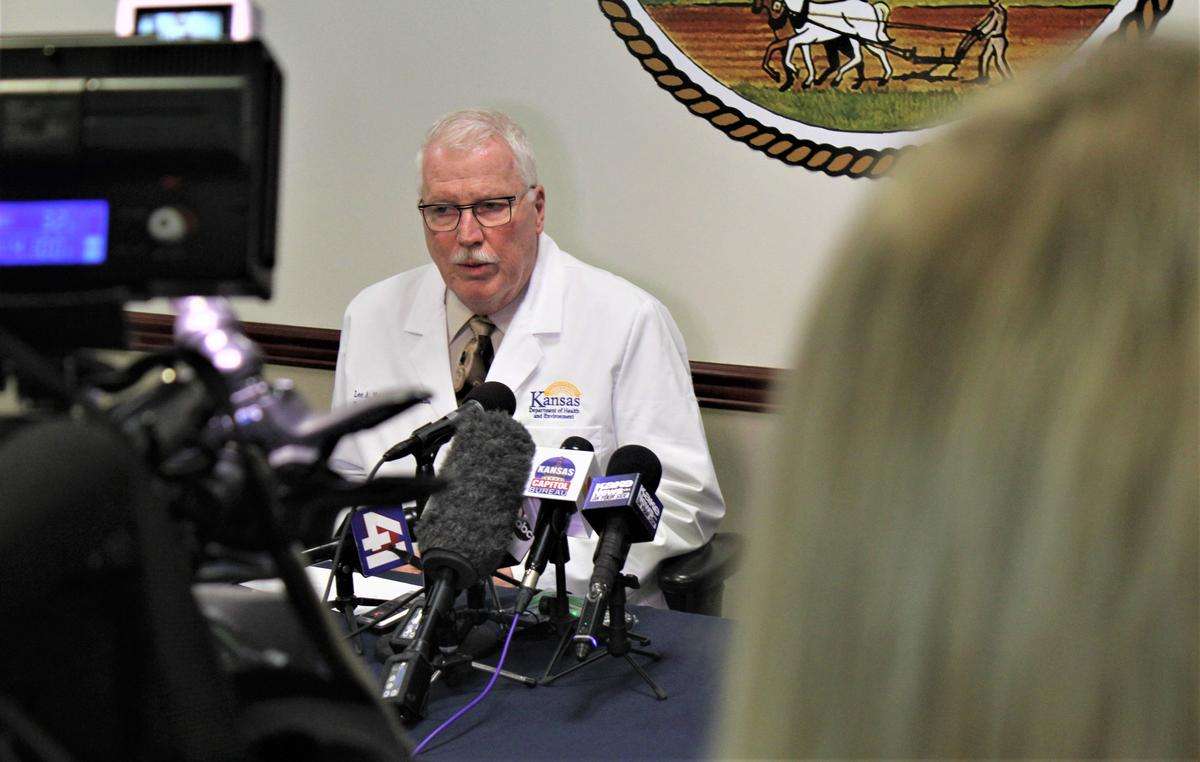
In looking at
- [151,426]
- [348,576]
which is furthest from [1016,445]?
[348,576]

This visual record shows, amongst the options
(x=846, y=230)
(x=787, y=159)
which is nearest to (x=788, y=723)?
(x=846, y=230)

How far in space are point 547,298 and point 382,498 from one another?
204cm

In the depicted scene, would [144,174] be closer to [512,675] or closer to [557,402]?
[512,675]

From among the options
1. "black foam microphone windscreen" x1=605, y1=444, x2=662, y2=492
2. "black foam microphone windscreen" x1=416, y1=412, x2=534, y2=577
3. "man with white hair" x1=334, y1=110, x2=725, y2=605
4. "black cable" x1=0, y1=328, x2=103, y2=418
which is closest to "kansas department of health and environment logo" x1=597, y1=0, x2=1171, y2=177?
"man with white hair" x1=334, y1=110, x2=725, y2=605

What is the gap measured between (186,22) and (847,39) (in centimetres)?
232

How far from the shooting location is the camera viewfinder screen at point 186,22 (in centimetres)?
51

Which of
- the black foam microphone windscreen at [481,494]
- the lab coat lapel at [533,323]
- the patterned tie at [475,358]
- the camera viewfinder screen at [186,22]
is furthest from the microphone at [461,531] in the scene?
the patterned tie at [475,358]

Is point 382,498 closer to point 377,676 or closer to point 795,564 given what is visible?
point 795,564

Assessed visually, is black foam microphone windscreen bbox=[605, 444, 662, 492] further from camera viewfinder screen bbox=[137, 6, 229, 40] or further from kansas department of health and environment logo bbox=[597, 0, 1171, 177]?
kansas department of health and environment logo bbox=[597, 0, 1171, 177]

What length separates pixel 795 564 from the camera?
37 cm

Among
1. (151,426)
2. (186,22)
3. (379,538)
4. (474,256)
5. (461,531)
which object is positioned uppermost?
(186,22)

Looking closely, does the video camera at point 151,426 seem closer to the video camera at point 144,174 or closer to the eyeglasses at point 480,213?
the video camera at point 144,174

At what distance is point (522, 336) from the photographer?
2.43 meters

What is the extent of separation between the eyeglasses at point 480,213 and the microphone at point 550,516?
3.62 feet
